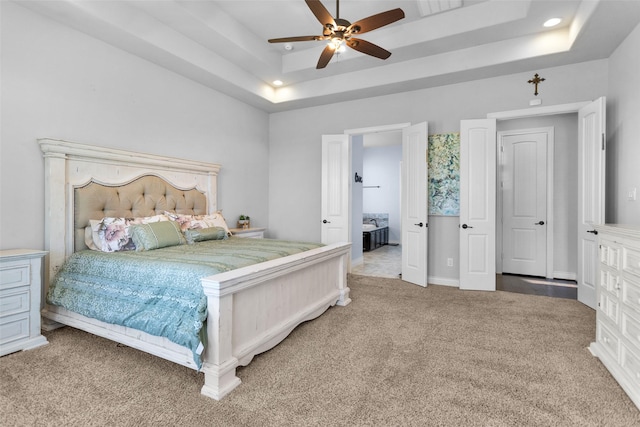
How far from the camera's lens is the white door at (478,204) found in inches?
156

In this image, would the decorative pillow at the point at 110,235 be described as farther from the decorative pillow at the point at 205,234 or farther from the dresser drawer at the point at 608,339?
the dresser drawer at the point at 608,339

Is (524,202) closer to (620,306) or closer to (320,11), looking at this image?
(620,306)

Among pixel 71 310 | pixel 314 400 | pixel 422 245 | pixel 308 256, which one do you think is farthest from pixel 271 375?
pixel 422 245

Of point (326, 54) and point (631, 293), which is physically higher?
point (326, 54)

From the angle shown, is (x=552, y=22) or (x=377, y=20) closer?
(x=377, y=20)

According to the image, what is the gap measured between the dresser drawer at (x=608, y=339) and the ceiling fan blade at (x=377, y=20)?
2596mm

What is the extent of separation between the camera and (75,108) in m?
2.97

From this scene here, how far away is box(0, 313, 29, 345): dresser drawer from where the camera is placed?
7.33 ft

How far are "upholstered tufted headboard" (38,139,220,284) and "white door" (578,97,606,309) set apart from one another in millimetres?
4378

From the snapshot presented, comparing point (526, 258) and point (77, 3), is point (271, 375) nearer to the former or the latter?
point (77, 3)

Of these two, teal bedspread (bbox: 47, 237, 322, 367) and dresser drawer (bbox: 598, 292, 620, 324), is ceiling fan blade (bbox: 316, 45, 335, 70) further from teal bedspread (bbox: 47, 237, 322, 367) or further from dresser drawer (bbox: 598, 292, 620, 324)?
dresser drawer (bbox: 598, 292, 620, 324)

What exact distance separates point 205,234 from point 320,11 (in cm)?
228

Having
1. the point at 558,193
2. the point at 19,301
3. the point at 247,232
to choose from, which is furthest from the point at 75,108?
the point at 558,193

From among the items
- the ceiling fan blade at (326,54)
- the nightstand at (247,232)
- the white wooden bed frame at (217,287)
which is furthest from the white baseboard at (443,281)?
the ceiling fan blade at (326,54)
